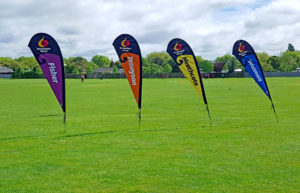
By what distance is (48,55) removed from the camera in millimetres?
11352

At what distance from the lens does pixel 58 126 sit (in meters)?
14.9

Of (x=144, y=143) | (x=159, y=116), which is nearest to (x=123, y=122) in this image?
(x=159, y=116)

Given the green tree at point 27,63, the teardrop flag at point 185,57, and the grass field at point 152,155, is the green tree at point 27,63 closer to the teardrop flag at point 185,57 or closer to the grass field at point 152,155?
the grass field at point 152,155

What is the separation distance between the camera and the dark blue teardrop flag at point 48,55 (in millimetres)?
11234

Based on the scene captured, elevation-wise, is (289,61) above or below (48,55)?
above

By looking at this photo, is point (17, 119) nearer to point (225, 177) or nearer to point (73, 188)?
point (73, 188)

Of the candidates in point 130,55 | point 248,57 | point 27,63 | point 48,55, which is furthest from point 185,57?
point 27,63

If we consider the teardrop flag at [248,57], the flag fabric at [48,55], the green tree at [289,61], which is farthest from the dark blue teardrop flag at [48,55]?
the green tree at [289,61]

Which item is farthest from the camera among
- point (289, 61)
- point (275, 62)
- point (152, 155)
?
point (289, 61)

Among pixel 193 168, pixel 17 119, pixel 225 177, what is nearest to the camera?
pixel 225 177

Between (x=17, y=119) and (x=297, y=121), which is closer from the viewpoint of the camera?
(x=297, y=121)

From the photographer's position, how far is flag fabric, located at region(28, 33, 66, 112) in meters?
11.2

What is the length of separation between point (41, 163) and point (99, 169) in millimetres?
1563

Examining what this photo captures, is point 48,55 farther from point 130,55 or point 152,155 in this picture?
point 152,155
